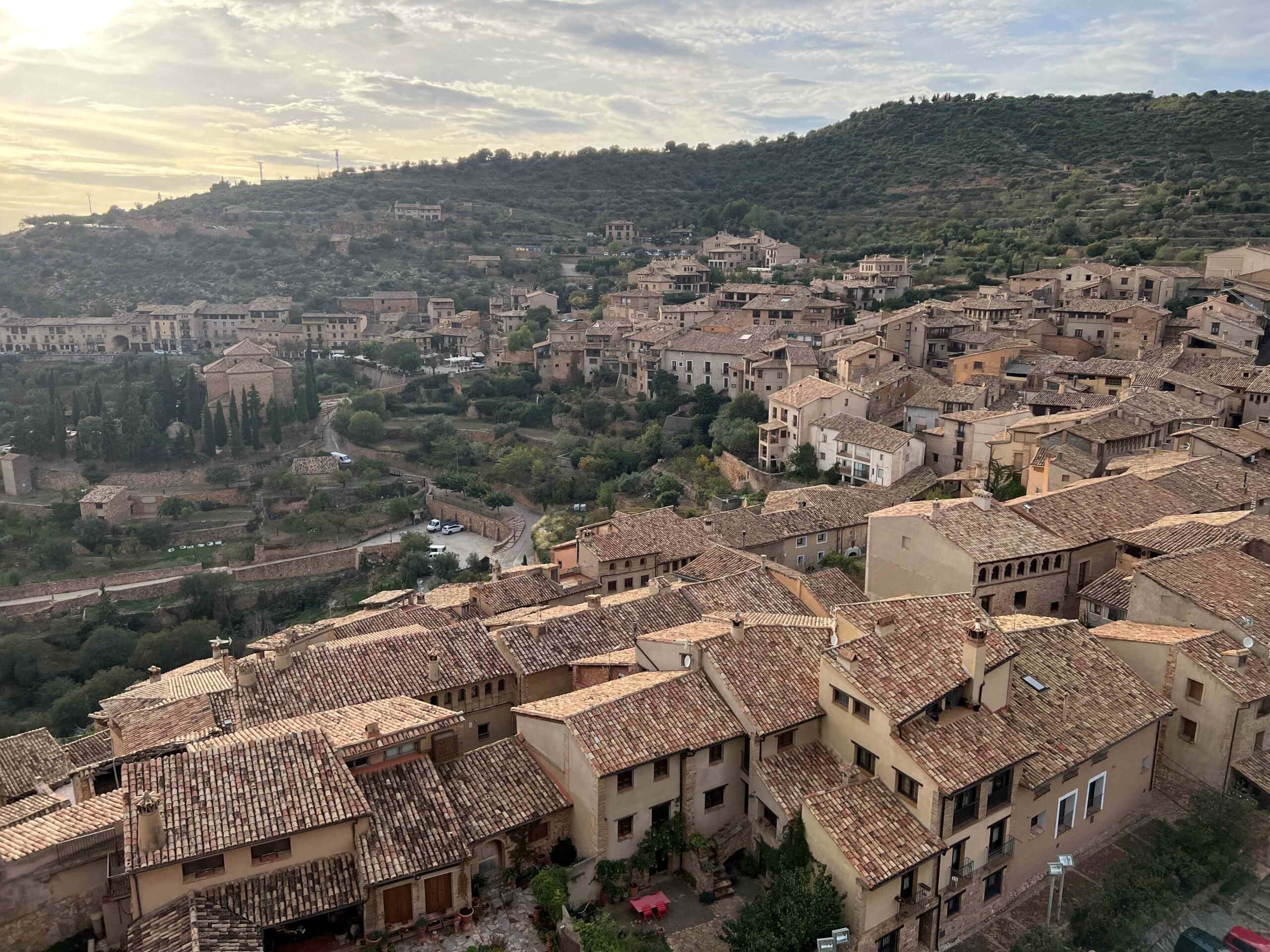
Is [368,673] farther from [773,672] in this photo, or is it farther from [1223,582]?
[1223,582]

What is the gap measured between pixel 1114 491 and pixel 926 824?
14.1 m

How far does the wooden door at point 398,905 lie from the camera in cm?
1391

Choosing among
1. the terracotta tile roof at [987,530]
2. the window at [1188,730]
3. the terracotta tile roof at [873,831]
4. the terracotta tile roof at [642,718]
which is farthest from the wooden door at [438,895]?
the window at [1188,730]

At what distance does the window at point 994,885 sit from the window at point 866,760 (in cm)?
236

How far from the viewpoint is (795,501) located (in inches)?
1319

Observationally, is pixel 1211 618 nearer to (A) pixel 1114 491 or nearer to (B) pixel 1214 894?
(B) pixel 1214 894

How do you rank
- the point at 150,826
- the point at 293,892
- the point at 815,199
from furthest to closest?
the point at 815,199 → the point at 293,892 → the point at 150,826

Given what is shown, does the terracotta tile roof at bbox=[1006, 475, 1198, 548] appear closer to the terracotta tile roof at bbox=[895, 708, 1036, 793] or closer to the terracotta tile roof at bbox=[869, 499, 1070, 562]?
the terracotta tile roof at bbox=[869, 499, 1070, 562]

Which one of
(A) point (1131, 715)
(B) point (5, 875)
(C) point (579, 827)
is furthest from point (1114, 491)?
(B) point (5, 875)

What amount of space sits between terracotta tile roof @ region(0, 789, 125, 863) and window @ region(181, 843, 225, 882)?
5.85 feet

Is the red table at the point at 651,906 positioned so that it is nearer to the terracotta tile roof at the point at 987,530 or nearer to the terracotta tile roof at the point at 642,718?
the terracotta tile roof at the point at 642,718

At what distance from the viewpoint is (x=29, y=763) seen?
21.2 metres

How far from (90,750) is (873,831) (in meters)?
18.6

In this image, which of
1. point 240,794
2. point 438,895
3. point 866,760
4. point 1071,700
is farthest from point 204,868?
point 1071,700
